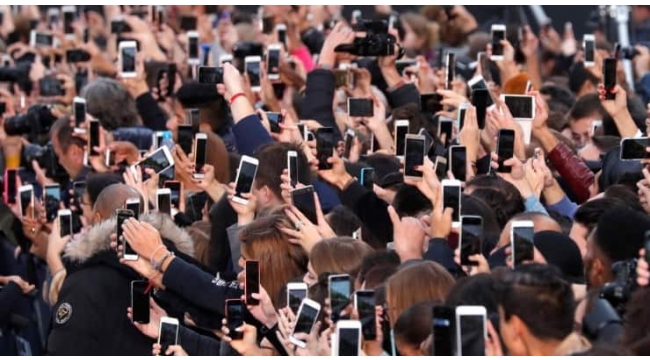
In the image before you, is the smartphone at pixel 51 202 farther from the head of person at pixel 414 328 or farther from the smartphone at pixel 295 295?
A: the head of person at pixel 414 328

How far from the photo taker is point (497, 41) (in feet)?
33.6

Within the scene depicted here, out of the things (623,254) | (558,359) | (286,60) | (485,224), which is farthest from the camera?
(286,60)

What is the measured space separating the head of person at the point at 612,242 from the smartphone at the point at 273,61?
4.59 meters

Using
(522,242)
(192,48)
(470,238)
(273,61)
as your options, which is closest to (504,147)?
(470,238)

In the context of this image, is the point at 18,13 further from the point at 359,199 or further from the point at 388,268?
the point at 388,268

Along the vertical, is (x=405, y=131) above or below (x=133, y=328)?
above

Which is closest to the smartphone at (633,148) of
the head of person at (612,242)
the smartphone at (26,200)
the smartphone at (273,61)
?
the head of person at (612,242)

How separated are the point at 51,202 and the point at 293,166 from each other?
2111mm

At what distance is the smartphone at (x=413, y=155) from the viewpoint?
7219 mm

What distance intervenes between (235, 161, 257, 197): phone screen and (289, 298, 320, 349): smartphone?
187 cm

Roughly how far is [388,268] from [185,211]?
2.82 m

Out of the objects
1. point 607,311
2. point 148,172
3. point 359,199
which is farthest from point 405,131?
point 607,311

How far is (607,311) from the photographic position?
503 cm

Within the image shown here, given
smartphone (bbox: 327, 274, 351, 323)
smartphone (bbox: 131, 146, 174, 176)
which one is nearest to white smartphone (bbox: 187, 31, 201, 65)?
smartphone (bbox: 131, 146, 174, 176)
